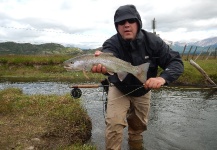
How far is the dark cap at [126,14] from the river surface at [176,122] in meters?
3.93

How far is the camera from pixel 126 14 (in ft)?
19.9

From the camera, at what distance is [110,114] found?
6359 millimetres

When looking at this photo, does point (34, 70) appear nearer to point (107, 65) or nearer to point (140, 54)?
point (140, 54)

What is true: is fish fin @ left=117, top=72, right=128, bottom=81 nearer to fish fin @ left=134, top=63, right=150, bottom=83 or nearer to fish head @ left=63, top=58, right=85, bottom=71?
fish fin @ left=134, top=63, right=150, bottom=83

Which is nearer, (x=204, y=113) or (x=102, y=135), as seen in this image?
(x=102, y=135)

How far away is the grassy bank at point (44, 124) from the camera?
24.4 feet

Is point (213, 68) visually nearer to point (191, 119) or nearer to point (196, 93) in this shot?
Answer: point (196, 93)

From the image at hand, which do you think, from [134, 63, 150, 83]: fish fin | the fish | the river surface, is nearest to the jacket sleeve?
[134, 63, 150, 83]: fish fin

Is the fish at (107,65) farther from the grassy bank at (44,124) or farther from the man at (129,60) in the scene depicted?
the grassy bank at (44,124)

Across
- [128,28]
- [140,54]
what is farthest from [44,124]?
[128,28]

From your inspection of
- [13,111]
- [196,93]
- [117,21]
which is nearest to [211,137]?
[117,21]

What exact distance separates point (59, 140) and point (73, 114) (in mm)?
1516

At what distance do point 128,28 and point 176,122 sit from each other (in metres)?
6.11

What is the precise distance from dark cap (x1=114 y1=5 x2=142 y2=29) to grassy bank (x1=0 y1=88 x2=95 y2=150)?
3.32 metres
